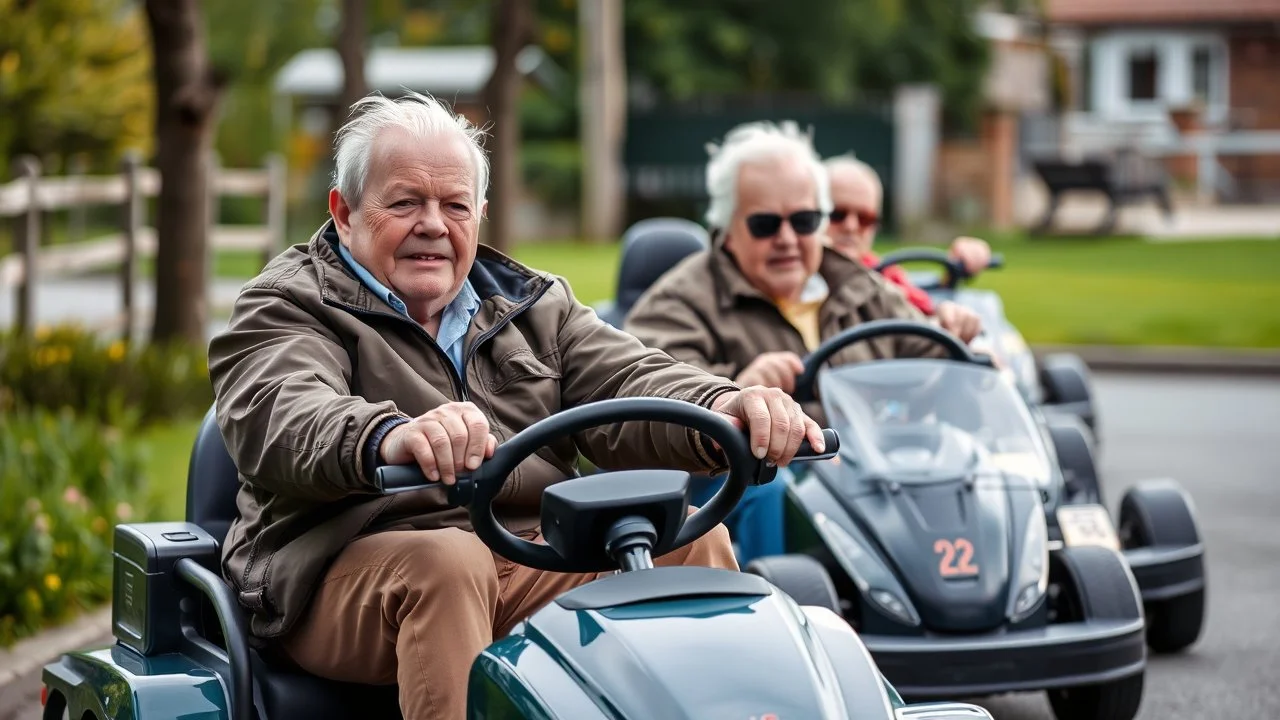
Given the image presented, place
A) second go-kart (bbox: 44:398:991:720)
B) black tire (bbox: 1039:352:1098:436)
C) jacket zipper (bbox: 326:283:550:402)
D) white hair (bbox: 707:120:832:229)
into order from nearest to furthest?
second go-kart (bbox: 44:398:991:720) < jacket zipper (bbox: 326:283:550:402) < white hair (bbox: 707:120:832:229) < black tire (bbox: 1039:352:1098:436)

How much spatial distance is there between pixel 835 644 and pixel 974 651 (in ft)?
5.59

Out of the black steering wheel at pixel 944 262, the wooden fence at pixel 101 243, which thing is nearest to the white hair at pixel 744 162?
the black steering wheel at pixel 944 262

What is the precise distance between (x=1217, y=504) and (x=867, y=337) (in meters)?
3.93

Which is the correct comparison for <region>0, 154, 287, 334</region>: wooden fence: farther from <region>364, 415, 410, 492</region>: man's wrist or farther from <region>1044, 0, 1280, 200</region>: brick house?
<region>1044, 0, 1280, 200</region>: brick house

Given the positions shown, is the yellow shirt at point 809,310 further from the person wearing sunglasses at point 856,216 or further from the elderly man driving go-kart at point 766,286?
the person wearing sunglasses at point 856,216

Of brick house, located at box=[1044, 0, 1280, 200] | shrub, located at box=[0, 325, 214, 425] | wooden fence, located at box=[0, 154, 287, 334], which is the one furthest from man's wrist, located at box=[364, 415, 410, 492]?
brick house, located at box=[1044, 0, 1280, 200]

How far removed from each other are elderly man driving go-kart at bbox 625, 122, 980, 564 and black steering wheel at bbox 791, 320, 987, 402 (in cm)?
28

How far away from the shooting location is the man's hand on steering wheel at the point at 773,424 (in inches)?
108

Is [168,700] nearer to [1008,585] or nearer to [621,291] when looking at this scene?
[1008,585]

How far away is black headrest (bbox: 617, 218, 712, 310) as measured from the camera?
250 inches

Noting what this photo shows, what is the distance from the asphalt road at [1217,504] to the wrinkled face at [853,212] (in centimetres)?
184

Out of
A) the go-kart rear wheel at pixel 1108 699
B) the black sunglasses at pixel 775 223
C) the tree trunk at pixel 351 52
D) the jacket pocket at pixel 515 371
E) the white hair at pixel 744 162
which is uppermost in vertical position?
the tree trunk at pixel 351 52

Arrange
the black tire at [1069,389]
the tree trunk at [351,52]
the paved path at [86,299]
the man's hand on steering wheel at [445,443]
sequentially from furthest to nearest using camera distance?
the paved path at [86,299] → the tree trunk at [351,52] → the black tire at [1069,389] → the man's hand on steering wheel at [445,443]

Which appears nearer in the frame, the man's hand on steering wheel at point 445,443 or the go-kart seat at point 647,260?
the man's hand on steering wheel at point 445,443
